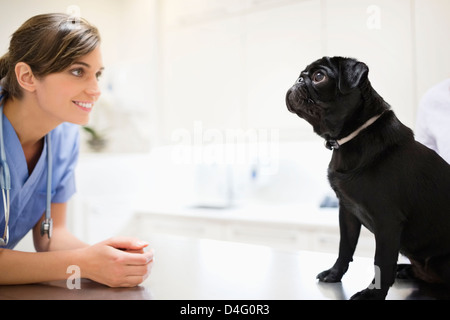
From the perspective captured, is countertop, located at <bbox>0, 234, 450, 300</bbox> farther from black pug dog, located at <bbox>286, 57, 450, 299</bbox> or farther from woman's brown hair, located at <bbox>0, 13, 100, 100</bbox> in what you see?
woman's brown hair, located at <bbox>0, 13, 100, 100</bbox>

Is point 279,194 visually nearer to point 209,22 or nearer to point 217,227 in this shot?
point 217,227

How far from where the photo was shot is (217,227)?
173cm

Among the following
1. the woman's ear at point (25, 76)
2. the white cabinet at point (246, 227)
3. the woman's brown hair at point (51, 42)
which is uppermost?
the woman's brown hair at point (51, 42)

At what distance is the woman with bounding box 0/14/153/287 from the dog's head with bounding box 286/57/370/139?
0.32 m

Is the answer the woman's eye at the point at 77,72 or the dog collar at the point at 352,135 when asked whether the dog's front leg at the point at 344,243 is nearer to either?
the dog collar at the point at 352,135

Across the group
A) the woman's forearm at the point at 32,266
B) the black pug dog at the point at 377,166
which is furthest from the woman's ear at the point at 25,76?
the black pug dog at the point at 377,166

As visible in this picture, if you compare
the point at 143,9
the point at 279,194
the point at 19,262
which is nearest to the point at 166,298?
the point at 19,262

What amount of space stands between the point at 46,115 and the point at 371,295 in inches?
20.3

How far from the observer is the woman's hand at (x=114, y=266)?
1.89 feet

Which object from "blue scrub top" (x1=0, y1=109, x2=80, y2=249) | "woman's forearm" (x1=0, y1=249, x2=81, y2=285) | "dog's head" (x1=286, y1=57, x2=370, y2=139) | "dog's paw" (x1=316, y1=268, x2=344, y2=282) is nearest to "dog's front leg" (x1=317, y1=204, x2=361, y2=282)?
"dog's paw" (x1=316, y1=268, x2=344, y2=282)

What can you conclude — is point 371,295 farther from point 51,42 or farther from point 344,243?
point 51,42

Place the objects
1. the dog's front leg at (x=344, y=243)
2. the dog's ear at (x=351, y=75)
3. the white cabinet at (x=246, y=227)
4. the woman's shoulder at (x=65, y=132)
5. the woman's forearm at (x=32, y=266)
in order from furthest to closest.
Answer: the white cabinet at (x=246, y=227)
the woman's shoulder at (x=65, y=132)
the woman's forearm at (x=32, y=266)
the dog's front leg at (x=344, y=243)
the dog's ear at (x=351, y=75)

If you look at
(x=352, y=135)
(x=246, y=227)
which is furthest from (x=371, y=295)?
(x=246, y=227)

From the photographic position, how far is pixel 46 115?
61 centimetres
